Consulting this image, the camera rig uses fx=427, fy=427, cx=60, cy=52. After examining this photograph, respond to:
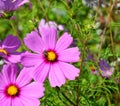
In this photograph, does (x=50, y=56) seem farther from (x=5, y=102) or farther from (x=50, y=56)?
(x=5, y=102)

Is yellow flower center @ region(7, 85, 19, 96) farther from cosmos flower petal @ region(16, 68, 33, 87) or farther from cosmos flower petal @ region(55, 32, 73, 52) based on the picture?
cosmos flower petal @ region(55, 32, 73, 52)

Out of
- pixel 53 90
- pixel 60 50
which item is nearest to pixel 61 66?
pixel 60 50

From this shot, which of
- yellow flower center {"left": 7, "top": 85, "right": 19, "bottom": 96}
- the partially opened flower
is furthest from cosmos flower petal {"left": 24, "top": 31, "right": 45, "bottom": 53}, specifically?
the partially opened flower

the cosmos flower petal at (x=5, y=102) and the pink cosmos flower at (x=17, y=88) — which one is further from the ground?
the pink cosmos flower at (x=17, y=88)

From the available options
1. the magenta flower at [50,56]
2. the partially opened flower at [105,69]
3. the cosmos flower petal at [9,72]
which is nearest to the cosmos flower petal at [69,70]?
the magenta flower at [50,56]

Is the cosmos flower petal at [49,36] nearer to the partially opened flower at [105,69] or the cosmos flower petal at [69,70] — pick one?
the cosmos flower petal at [69,70]

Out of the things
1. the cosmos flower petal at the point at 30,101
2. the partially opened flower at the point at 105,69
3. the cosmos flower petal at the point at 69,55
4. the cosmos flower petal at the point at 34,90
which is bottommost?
the cosmos flower petal at the point at 30,101

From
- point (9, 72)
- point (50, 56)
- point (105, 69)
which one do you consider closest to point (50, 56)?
point (50, 56)

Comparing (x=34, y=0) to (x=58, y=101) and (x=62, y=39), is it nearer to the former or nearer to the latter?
(x=58, y=101)
